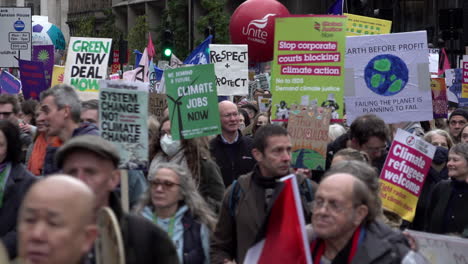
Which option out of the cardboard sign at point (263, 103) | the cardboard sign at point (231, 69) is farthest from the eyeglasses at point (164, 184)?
the cardboard sign at point (263, 103)

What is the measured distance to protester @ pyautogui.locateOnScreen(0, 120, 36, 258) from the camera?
5828 mm

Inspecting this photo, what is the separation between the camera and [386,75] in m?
9.80

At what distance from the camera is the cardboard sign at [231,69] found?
14680 mm

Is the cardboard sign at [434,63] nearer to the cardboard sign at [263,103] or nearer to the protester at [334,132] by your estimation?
the cardboard sign at [263,103]

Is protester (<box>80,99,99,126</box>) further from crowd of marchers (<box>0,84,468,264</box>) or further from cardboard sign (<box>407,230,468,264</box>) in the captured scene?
cardboard sign (<box>407,230,468,264</box>)

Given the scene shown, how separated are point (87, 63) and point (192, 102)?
11.2ft

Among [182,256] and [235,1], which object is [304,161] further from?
[235,1]

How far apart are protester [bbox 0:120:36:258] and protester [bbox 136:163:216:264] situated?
0.72 m

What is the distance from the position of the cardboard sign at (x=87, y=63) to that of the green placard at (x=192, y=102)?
2.78 m

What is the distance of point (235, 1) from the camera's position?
45.8 meters

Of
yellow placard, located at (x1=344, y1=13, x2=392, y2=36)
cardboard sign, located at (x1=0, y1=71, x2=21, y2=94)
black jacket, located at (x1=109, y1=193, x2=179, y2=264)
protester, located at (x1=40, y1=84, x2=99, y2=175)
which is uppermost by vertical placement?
yellow placard, located at (x1=344, y1=13, x2=392, y2=36)

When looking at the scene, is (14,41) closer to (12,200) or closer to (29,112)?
(29,112)

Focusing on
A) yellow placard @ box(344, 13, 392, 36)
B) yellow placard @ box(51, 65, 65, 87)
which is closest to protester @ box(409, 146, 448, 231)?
yellow placard @ box(344, 13, 392, 36)

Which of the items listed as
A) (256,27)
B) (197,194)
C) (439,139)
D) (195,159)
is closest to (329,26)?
(439,139)
